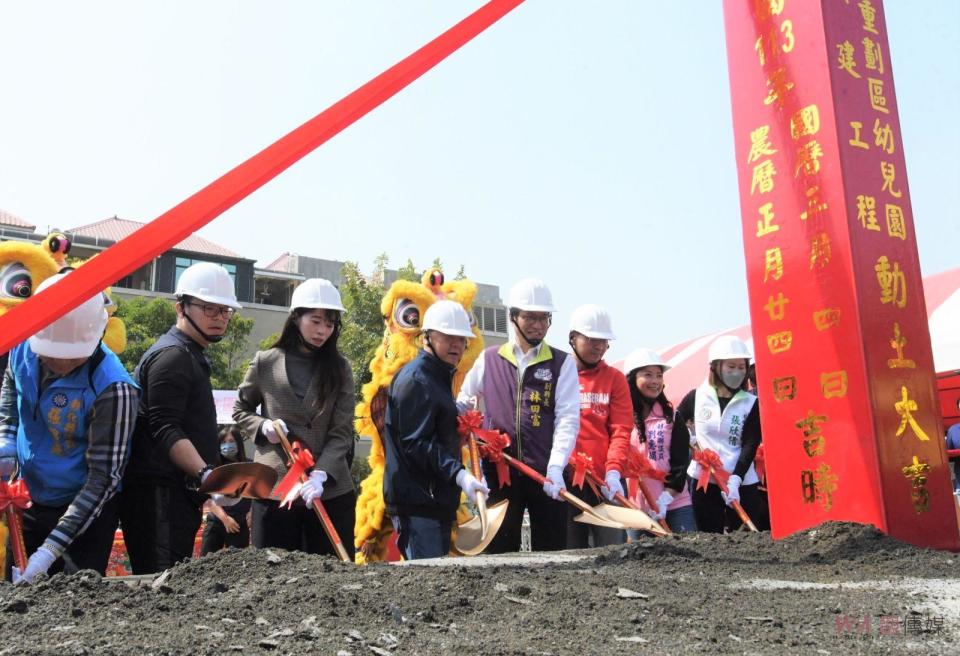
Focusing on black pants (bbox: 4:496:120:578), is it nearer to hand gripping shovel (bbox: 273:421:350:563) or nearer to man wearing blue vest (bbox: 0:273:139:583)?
man wearing blue vest (bbox: 0:273:139:583)

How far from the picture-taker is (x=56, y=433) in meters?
3.15

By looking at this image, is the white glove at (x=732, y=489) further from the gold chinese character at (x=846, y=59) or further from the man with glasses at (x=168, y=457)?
the man with glasses at (x=168, y=457)

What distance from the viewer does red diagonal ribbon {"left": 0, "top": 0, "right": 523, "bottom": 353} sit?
2801 mm

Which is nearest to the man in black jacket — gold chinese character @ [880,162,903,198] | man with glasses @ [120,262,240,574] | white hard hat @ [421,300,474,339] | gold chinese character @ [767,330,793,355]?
white hard hat @ [421,300,474,339]

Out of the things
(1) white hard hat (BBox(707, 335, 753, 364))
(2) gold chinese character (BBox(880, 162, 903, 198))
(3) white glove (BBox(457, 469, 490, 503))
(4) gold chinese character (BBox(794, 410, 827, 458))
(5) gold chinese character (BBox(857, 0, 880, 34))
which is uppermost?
(5) gold chinese character (BBox(857, 0, 880, 34))

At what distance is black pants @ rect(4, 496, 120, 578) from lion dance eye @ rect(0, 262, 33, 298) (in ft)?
7.97

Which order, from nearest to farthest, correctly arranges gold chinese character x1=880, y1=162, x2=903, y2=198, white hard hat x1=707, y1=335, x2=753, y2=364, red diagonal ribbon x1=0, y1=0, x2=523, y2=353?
red diagonal ribbon x1=0, y1=0, x2=523, y2=353 → gold chinese character x1=880, y1=162, x2=903, y2=198 → white hard hat x1=707, y1=335, x2=753, y2=364

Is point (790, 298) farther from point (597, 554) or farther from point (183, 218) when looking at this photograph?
point (183, 218)

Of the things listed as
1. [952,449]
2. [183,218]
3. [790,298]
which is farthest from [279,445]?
[952,449]

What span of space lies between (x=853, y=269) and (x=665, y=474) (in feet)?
7.14

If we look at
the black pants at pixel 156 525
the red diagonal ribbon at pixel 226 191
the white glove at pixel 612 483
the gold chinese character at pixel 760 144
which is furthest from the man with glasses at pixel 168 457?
the gold chinese character at pixel 760 144

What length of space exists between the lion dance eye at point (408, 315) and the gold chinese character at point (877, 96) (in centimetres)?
352

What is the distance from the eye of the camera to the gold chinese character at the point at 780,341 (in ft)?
13.5

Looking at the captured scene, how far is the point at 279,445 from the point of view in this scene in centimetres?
389
